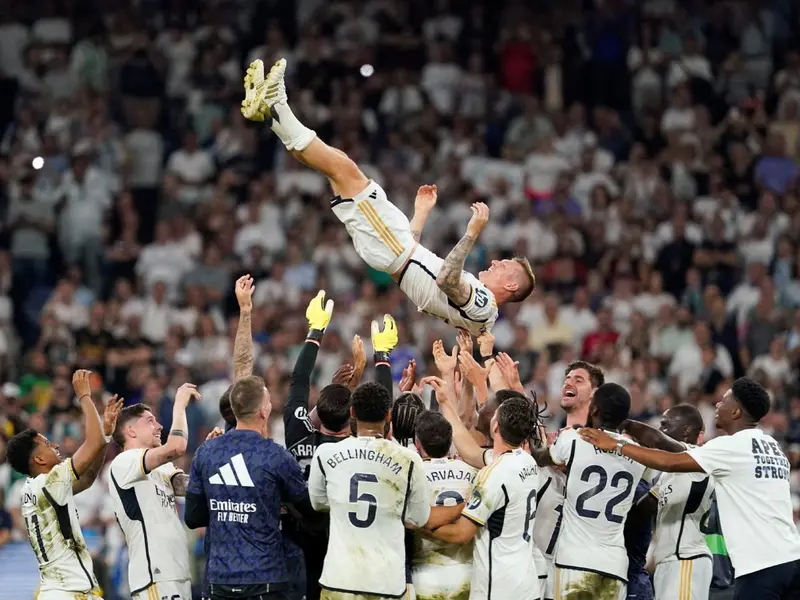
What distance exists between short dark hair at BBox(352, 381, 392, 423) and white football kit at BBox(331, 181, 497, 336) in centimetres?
220

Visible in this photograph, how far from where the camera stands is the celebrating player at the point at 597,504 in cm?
973

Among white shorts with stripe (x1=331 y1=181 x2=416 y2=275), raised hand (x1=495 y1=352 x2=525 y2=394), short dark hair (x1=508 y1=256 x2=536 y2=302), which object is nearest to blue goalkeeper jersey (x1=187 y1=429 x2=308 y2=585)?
raised hand (x1=495 y1=352 x2=525 y2=394)

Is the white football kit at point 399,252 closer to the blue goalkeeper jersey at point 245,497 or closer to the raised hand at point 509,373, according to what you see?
the raised hand at point 509,373

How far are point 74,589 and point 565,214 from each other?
12.4m

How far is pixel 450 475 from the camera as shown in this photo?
31.1 feet

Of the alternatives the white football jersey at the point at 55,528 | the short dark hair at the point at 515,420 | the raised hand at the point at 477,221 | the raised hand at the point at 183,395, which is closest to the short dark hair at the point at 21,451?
the white football jersey at the point at 55,528

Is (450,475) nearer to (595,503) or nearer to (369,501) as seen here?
(369,501)

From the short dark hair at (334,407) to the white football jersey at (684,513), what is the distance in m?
2.57

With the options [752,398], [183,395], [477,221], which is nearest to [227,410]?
[183,395]

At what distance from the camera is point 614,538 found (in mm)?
9891

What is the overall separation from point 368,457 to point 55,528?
2350 millimetres

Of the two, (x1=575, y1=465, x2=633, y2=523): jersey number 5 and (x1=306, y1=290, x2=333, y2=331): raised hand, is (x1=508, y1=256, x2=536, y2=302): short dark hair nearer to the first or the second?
(x1=306, y1=290, x2=333, y2=331): raised hand

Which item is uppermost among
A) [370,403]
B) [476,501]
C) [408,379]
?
[408,379]

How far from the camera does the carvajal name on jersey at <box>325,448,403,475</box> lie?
29.1ft
